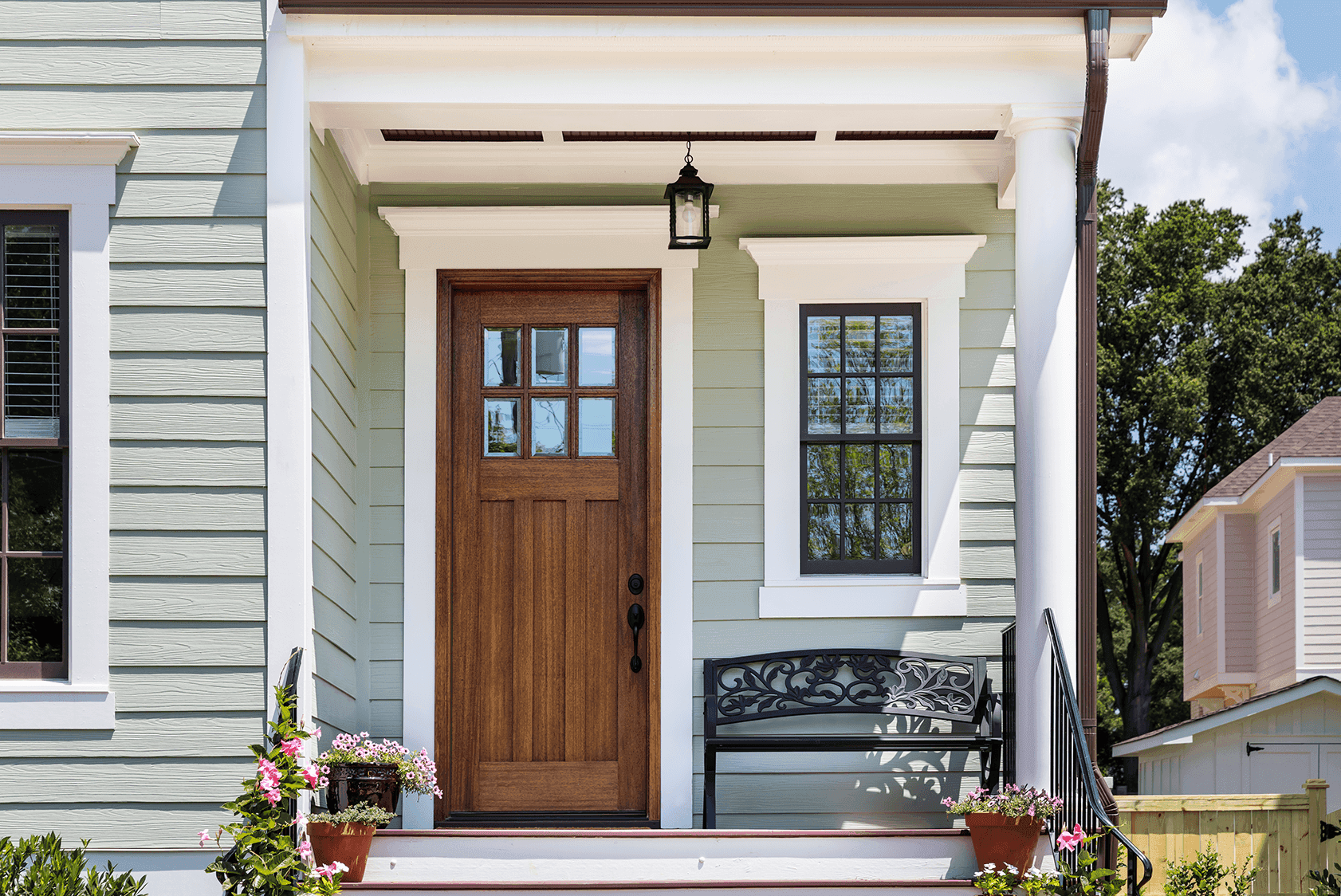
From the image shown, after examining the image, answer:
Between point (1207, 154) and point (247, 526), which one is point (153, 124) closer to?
point (247, 526)

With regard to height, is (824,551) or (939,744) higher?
(824,551)

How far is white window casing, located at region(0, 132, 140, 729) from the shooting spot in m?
4.89

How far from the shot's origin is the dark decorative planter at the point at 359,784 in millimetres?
5016

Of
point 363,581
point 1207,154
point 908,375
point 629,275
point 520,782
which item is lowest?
point 520,782

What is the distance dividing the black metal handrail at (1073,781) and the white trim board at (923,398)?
1.19 metres

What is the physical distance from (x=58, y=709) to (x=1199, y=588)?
56.0 ft

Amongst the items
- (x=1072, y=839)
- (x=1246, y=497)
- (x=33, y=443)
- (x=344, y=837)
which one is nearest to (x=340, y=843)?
(x=344, y=837)

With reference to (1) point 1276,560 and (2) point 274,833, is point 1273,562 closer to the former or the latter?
(1) point 1276,560

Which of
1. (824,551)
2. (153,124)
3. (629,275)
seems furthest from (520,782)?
(153,124)

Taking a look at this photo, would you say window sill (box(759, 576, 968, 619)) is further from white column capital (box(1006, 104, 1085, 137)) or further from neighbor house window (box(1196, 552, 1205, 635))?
neighbor house window (box(1196, 552, 1205, 635))

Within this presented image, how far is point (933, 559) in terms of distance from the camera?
614 centimetres

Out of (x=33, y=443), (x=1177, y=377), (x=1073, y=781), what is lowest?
(x=1073, y=781)

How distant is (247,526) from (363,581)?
3.96 feet

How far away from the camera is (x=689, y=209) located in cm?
592
